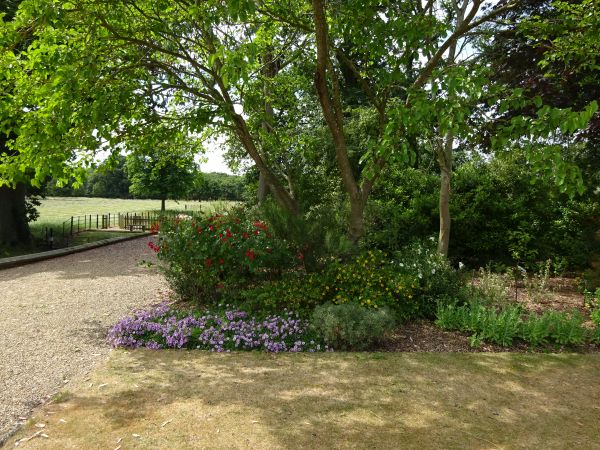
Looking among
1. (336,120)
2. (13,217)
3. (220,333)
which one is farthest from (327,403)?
(13,217)

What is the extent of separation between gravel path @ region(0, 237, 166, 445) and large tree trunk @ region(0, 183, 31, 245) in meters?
3.40

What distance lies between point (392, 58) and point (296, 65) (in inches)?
125

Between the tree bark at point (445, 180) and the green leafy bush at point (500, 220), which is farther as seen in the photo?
the green leafy bush at point (500, 220)

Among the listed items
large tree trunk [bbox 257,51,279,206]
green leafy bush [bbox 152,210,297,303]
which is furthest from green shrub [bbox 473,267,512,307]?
large tree trunk [bbox 257,51,279,206]

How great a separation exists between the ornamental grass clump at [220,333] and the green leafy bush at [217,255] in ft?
2.88

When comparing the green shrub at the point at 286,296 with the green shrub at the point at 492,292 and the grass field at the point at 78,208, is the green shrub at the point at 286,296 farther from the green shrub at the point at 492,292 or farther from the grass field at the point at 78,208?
the grass field at the point at 78,208

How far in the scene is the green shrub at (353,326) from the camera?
16.7 ft

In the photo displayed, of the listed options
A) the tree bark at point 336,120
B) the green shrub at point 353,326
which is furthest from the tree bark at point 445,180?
the green shrub at point 353,326

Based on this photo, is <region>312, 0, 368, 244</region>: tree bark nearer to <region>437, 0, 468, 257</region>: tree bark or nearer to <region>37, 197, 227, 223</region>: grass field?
<region>437, 0, 468, 257</region>: tree bark

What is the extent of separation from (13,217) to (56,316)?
9.38 metres

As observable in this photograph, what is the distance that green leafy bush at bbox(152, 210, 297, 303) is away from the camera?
6500 mm

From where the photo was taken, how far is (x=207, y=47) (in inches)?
265

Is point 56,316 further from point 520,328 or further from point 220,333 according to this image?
point 520,328

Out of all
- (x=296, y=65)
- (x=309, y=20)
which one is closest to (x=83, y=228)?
(x=296, y=65)
